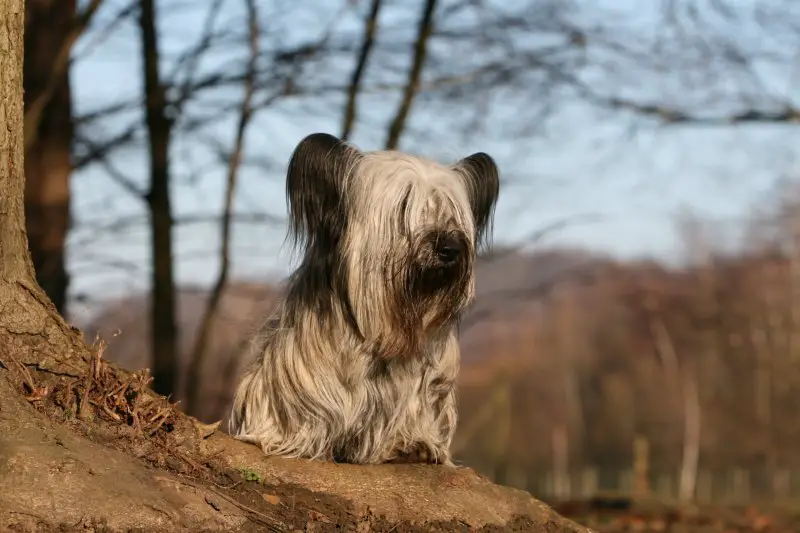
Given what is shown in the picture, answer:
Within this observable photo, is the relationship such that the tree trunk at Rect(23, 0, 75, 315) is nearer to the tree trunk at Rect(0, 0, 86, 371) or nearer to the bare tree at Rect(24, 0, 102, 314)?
the bare tree at Rect(24, 0, 102, 314)

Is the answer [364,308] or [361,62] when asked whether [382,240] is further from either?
[361,62]

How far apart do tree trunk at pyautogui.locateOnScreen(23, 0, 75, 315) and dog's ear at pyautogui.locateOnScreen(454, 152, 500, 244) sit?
6.51 m

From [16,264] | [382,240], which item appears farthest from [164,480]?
[382,240]

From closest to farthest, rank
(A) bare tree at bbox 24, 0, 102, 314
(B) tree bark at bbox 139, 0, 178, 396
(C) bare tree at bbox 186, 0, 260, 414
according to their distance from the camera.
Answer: (A) bare tree at bbox 24, 0, 102, 314 < (B) tree bark at bbox 139, 0, 178, 396 < (C) bare tree at bbox 186, 0, 260, 414

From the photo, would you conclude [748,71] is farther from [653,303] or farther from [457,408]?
[653,303]

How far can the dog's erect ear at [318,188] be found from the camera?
5301 mm

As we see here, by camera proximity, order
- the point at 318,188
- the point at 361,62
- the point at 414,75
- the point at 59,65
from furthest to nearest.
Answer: the point at 361,62 < the point at 414,75 < the point at 59,65 < the point at 318,188

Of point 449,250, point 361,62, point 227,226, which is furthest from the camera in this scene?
point 227,226

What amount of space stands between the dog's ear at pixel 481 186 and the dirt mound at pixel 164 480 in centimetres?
143

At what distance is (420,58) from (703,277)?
1357cm

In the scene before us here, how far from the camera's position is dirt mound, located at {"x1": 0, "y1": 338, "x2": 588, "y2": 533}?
12.6 ft

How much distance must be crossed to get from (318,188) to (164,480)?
1.83 meters

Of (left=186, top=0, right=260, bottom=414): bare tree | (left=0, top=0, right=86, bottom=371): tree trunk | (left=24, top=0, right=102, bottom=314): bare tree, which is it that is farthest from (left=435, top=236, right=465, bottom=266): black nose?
(left=186, top=0, right=260, bottom=414): bare tree

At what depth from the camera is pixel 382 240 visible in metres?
5.20
